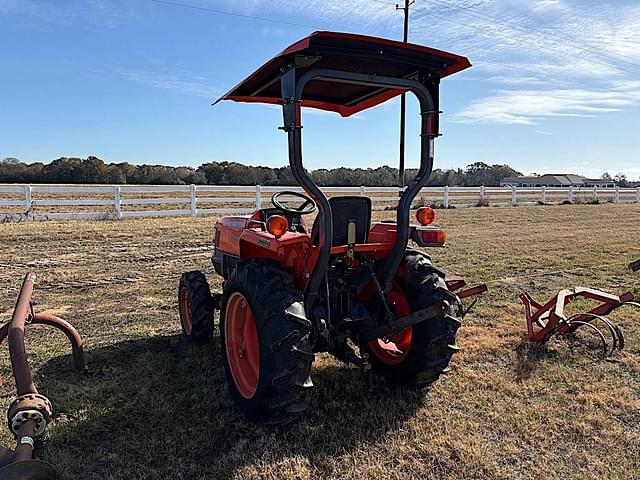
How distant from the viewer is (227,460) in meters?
2.64

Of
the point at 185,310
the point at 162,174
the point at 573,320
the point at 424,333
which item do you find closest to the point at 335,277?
the point at 424,333

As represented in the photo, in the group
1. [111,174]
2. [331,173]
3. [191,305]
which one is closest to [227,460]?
[191,305]

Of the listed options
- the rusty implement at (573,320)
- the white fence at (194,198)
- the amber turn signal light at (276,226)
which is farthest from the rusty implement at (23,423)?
the white fence at (194,198)

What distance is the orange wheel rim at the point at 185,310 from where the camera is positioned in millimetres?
4340

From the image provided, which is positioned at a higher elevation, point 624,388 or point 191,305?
point 191,305

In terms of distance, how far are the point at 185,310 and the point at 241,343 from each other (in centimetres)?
124

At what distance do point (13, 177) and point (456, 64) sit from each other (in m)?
37.5

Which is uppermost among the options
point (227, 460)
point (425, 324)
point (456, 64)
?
point (456, 64)

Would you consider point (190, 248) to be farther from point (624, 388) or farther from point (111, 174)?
point (111, 174)

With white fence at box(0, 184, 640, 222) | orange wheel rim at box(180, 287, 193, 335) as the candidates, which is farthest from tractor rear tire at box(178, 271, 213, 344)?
white fence at box(0, 184, 640, 222)

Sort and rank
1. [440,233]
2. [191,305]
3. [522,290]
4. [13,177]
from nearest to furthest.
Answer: [440,233] < [191,305] < [522,290] < [13,177]

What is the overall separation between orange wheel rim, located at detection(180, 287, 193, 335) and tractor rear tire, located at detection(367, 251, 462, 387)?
1.80 metres

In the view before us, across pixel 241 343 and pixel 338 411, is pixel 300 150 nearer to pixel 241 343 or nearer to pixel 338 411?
pixel 241 343

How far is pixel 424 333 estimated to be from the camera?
3.20m
